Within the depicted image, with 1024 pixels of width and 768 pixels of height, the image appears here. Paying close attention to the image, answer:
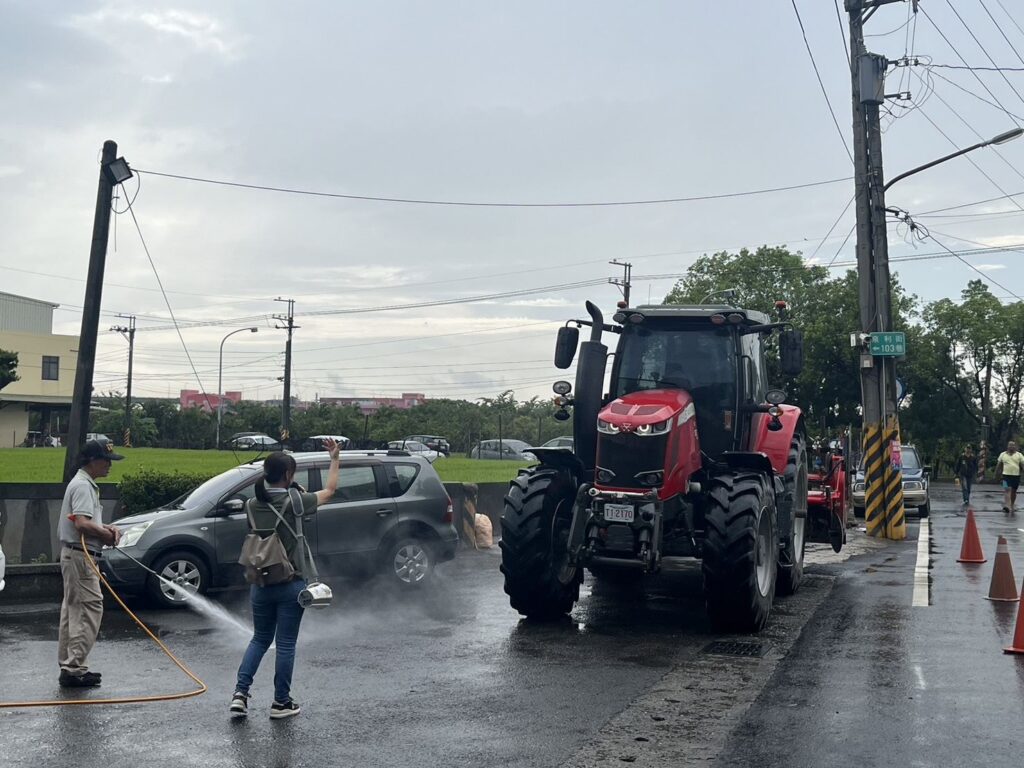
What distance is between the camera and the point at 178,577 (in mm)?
12344

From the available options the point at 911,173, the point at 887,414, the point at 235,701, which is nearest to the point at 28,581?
the point at 235,701

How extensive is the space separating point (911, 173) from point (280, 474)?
18850 mm

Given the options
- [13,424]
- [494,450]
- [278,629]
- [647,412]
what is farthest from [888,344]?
[13,424]

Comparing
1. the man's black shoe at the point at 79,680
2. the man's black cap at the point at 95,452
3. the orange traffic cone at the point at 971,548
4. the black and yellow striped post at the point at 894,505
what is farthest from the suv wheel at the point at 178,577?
the black and yellow striped post at the point at 894,505

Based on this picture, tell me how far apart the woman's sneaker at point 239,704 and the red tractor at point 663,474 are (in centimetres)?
391

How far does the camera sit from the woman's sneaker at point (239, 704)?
23.5 ft

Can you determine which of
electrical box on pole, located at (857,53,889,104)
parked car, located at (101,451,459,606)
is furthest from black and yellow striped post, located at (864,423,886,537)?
parked car, located at (101,451,459,606)

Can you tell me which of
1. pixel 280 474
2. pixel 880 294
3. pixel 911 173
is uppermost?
pixel 911 173

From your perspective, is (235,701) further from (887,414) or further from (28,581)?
(887,414)

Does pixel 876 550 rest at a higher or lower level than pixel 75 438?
lower

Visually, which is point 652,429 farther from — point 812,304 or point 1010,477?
point 812,304

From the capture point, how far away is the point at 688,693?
7.95 metres

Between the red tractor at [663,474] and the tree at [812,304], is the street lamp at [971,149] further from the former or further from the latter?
the tree at [812,304]

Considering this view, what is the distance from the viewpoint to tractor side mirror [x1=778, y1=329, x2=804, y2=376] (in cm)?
1189
